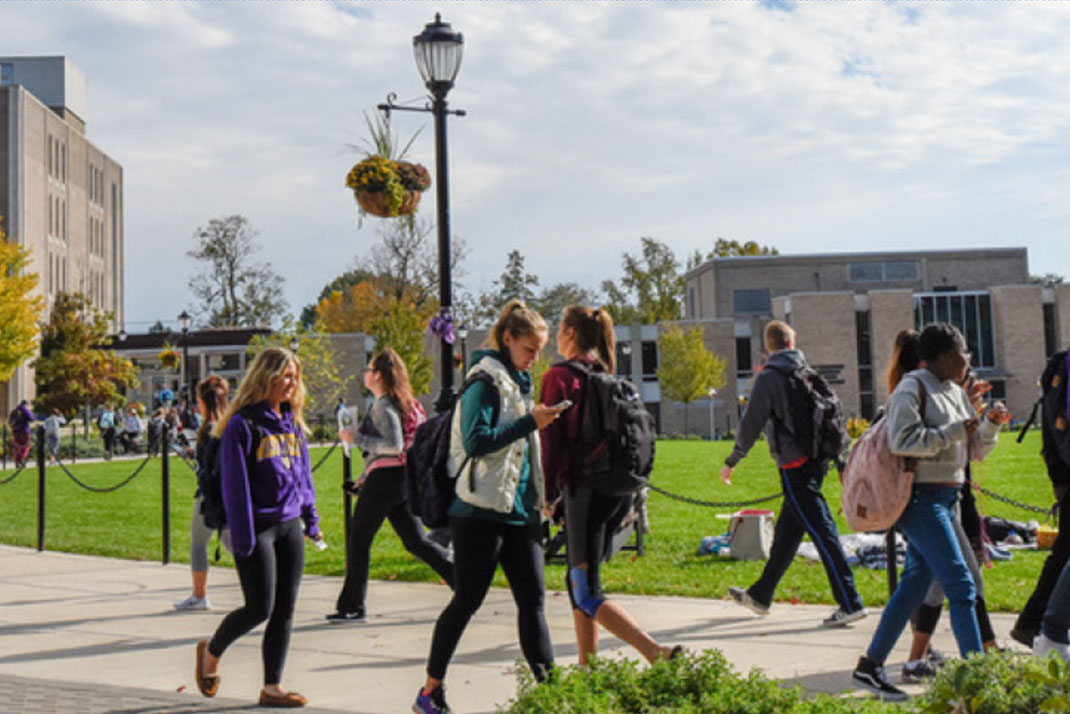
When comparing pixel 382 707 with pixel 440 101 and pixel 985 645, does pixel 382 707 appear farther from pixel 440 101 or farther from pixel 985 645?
pixel 440 101

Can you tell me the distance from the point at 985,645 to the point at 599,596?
201 centimetres

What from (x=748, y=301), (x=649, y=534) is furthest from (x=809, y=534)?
(x=748, y=301)

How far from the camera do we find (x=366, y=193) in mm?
9719

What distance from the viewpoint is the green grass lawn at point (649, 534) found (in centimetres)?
979

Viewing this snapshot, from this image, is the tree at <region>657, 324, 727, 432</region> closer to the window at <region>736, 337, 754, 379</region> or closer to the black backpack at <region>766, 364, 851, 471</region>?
the window at <region>736, 337, 754, 379</region>

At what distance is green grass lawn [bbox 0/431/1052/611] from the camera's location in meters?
9.79

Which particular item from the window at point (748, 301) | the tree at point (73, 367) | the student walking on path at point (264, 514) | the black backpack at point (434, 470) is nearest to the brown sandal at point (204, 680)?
the student walking on path at point (264, 514)

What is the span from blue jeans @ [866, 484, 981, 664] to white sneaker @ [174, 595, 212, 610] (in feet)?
16.9

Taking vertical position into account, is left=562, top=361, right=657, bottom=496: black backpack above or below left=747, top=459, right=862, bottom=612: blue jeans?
above

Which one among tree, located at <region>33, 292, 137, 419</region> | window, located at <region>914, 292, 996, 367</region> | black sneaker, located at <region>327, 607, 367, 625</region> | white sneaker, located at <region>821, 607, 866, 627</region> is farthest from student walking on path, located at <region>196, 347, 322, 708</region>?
window, located at <region>914, 292, 996, 367</region>

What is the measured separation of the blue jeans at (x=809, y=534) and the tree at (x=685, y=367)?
191ft

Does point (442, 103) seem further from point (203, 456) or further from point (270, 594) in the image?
point (270, 594)

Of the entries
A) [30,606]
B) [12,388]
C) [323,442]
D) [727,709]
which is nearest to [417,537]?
[30,606]

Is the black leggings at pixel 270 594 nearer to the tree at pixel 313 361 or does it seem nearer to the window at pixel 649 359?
the tree at pixel 313 361
